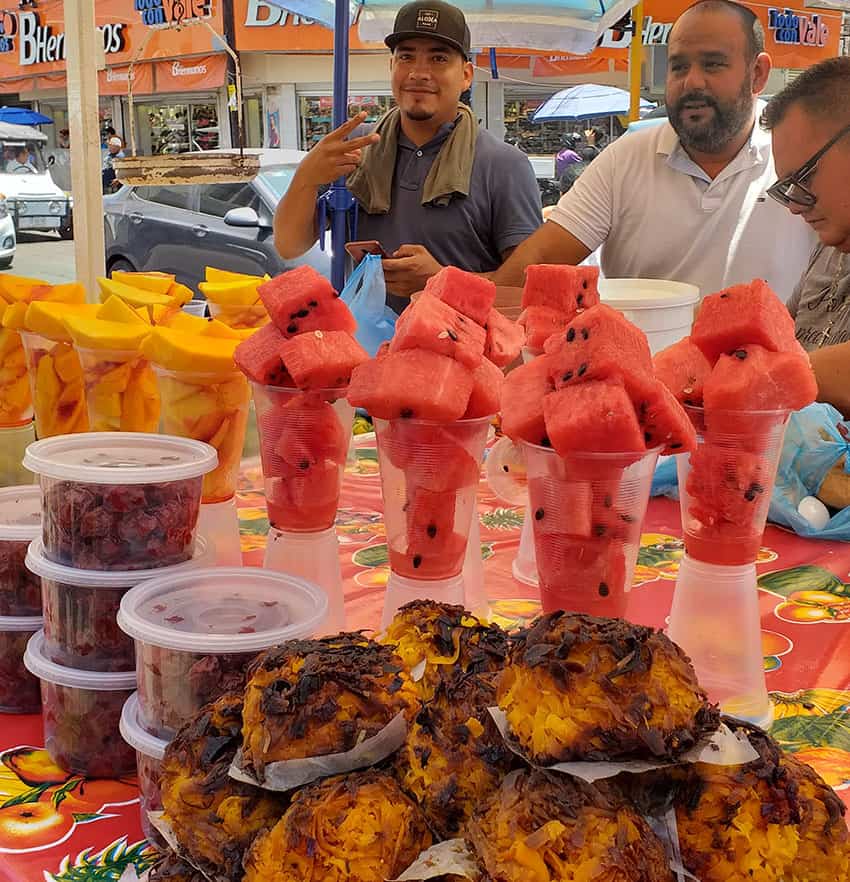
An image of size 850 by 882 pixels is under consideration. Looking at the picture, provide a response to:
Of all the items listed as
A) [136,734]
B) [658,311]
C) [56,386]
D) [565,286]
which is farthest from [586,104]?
[136,734]

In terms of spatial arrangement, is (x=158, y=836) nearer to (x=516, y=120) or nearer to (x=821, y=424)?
(x=821, y=424)

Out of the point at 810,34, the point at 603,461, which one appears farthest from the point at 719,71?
the point at 810,34

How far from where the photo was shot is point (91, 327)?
1.30 metres

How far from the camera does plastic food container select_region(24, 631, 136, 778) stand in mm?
1009

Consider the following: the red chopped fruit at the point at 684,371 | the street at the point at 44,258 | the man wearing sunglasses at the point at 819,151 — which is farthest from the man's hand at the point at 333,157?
the street at the point at 44,258

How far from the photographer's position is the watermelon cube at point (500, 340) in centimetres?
115

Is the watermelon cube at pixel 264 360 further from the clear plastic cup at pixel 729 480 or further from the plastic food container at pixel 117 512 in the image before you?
the clear plastic cup at pixel 729 480

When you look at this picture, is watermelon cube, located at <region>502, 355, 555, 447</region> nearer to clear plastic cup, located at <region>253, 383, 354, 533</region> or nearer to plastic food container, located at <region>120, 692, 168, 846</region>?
clear plastic cup, located at <region>253, 383, 354, 533</region>

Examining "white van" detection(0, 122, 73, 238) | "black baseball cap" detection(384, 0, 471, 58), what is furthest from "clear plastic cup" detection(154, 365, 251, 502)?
"white van" detection(0, 122, 73, 238)

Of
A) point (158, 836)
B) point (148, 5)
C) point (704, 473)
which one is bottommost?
point (158, 836)

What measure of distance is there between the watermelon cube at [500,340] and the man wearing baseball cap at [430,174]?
178 cm

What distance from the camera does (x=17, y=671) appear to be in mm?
1147

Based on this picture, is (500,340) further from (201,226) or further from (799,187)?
(201,226)

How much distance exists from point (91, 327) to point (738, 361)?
2.78 feet
